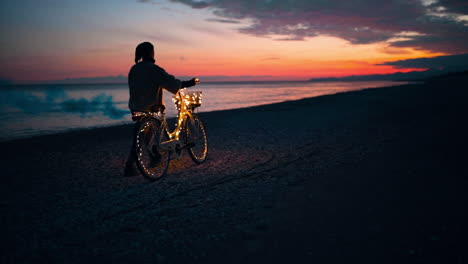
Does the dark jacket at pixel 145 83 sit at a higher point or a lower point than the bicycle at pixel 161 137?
higher

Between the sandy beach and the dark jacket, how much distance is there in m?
1.45

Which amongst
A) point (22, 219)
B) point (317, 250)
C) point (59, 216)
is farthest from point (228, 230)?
point (22, 219)

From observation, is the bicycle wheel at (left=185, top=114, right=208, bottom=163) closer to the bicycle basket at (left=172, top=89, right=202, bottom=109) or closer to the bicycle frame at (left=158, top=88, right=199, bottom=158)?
the bicycle frame at (left=158, top=88, right=199, bottom=158)

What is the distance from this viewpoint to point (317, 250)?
8.55 feet

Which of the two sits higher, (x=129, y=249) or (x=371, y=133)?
(x=371, y=133)

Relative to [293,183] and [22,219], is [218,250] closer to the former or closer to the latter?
[293,183]

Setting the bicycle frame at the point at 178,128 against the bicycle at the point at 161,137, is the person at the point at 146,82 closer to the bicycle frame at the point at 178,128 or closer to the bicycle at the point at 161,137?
the bicycle at the point at 161,137

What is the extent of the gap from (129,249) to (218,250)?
0.92m

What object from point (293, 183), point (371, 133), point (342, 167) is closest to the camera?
point (293, 183)

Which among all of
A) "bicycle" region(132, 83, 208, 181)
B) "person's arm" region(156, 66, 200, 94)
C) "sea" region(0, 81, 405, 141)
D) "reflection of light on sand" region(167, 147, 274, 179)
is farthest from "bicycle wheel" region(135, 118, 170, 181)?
"sea" region(0, 81, 405, 141)

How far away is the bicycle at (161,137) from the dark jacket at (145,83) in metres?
0.18

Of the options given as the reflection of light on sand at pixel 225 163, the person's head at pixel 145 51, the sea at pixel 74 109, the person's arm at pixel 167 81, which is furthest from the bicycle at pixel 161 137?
the sea at pixel 74 109

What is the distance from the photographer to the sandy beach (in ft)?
8.77

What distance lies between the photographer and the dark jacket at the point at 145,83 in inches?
198
